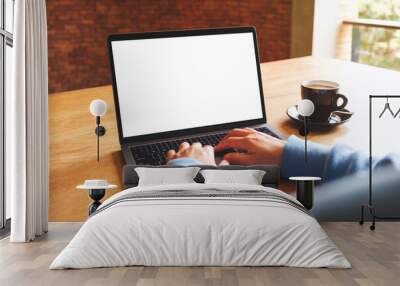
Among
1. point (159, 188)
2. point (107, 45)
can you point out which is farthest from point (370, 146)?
point (107, 45)

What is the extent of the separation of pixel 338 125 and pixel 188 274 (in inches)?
119

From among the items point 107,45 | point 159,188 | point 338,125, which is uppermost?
point 107,45

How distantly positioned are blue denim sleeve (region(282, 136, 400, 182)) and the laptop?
0.26 meters

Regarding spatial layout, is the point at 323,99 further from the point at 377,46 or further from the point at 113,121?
the point at 113,121

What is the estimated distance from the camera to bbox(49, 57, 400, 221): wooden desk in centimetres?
717

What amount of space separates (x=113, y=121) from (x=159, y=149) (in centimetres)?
52

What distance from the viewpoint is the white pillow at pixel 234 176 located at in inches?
266

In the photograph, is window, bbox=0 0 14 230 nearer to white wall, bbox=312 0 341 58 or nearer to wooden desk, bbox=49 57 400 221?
wooden desk, bbox=49 57 400 221

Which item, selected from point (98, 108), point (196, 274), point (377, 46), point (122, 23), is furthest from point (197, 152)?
point (196, 274)

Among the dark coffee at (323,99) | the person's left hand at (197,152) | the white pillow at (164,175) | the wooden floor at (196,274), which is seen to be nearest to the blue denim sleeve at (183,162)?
the person's left hand at (197,152)

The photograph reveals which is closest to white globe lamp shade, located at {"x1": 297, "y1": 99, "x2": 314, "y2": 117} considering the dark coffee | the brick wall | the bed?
the dark coffee

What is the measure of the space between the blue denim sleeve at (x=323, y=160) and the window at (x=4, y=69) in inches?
106

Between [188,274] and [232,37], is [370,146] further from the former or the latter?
[188,274]

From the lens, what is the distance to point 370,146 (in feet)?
22.8
